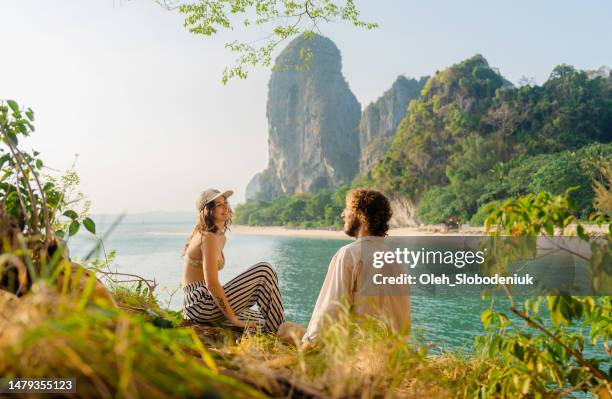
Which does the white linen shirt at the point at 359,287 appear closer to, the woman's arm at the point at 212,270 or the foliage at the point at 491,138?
the woman's arm at the point at 212,270

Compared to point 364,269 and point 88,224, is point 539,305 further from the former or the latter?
point 88,224

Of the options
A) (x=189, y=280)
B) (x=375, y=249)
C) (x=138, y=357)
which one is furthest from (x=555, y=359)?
(x=189, y=280)

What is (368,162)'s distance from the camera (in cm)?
7081

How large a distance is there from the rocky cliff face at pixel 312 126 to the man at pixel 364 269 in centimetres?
7991

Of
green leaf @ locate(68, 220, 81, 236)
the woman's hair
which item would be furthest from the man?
green leaf @ locate(68, 220, 81, 236)

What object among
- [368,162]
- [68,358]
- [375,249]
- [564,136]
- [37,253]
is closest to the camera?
[68,358]

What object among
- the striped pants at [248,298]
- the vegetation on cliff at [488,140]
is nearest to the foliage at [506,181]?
the vegetation on cliff at [488,140]

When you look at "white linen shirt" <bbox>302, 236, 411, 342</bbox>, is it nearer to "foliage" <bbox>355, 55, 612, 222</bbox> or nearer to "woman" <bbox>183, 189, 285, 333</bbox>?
"woman" <bbox>183, 189, 285, 333</bbox>

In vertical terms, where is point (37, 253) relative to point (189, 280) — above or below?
above

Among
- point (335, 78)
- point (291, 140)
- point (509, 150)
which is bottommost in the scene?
point (509, 150)

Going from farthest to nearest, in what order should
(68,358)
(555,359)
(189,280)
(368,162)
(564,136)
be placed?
(368,162)
(564,136)
(189,280)
(555,359)
(68,358)

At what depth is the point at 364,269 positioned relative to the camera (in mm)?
2297

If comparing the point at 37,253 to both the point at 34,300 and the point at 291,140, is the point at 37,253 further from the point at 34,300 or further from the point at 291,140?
the point at 291,140

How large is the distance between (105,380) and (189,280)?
2471mm
